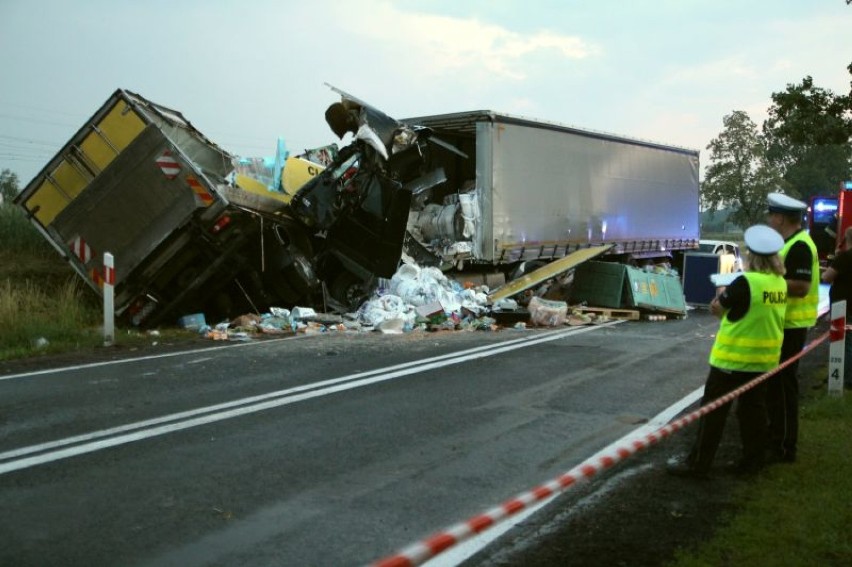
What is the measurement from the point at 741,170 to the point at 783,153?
22589 mm

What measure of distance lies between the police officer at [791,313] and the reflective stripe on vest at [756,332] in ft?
1.48

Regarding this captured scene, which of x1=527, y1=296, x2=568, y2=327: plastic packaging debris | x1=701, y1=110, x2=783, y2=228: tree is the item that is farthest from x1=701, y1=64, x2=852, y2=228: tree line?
x1=527, y1=296, x2=568, y2=327: plastic packaging debris

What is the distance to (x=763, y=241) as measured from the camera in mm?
4828

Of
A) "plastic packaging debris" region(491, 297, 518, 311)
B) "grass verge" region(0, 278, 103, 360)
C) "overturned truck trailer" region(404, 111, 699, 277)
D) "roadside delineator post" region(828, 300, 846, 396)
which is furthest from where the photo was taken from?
"overturned truck trailer" region(404, 111, 699, 277)

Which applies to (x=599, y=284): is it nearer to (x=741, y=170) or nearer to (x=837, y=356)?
(x=837, y=356)

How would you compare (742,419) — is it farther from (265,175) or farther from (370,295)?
(265,175)

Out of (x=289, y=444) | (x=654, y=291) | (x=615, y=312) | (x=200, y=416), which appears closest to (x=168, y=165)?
(x=200, y=416)

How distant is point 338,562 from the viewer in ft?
11.7

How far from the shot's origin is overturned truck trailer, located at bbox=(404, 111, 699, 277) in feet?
50.0

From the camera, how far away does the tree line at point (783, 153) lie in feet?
72.1

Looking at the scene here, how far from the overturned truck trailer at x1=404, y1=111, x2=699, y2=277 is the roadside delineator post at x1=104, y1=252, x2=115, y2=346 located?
6044 millimetres

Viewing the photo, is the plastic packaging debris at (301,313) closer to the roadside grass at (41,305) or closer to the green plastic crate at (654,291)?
the roadside grass at (41,305)

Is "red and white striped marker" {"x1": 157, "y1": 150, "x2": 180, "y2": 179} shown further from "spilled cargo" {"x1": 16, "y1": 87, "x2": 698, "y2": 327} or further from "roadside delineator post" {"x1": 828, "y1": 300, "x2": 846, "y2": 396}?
"roadside delineator post" {"x1": 828, "y1": 300, "x2": 846, "y2": 396}

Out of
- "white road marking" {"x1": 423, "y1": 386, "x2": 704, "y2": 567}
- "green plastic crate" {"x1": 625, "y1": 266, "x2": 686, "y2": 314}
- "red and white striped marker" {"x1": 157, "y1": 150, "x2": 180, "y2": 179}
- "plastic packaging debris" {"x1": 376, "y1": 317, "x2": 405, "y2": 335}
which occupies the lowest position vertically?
"white road marking" {"x1": 423, "y1": 386, "x2": 704, "y2": 567}
